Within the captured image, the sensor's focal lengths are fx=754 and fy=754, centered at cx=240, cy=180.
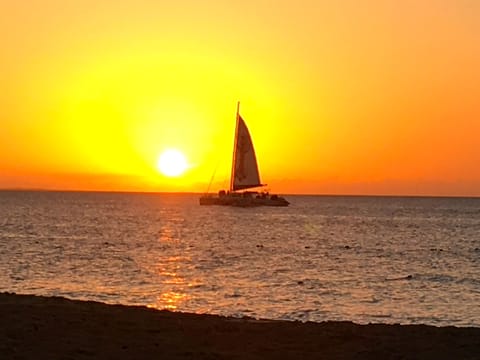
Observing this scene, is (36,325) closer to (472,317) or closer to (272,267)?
(472,317)

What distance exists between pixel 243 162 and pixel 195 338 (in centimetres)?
11983

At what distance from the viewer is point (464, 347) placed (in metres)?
14.1

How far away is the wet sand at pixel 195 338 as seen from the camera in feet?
42.9

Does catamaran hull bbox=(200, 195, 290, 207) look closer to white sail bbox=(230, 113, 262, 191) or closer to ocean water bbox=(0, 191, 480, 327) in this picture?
white sail bbox=(230, 113, 262, 191)

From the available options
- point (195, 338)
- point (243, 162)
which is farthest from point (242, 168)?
point (195, 338)

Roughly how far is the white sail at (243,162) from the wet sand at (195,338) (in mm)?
116859

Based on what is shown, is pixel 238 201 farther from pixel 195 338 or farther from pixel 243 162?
pixel 195 338

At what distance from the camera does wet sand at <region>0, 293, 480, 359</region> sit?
13.1m

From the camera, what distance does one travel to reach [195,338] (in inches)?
575

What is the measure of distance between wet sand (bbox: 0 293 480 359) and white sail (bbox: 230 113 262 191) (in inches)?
4601

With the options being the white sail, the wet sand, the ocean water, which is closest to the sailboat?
the white sail

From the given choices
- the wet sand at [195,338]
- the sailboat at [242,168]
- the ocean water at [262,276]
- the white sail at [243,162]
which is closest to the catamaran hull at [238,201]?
the sailboat at [242,168]

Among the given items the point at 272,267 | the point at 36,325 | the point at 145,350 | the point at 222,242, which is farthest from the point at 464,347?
the point at 222,242

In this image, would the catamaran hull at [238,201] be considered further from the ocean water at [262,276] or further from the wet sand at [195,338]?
the wet sand at [195,338]
